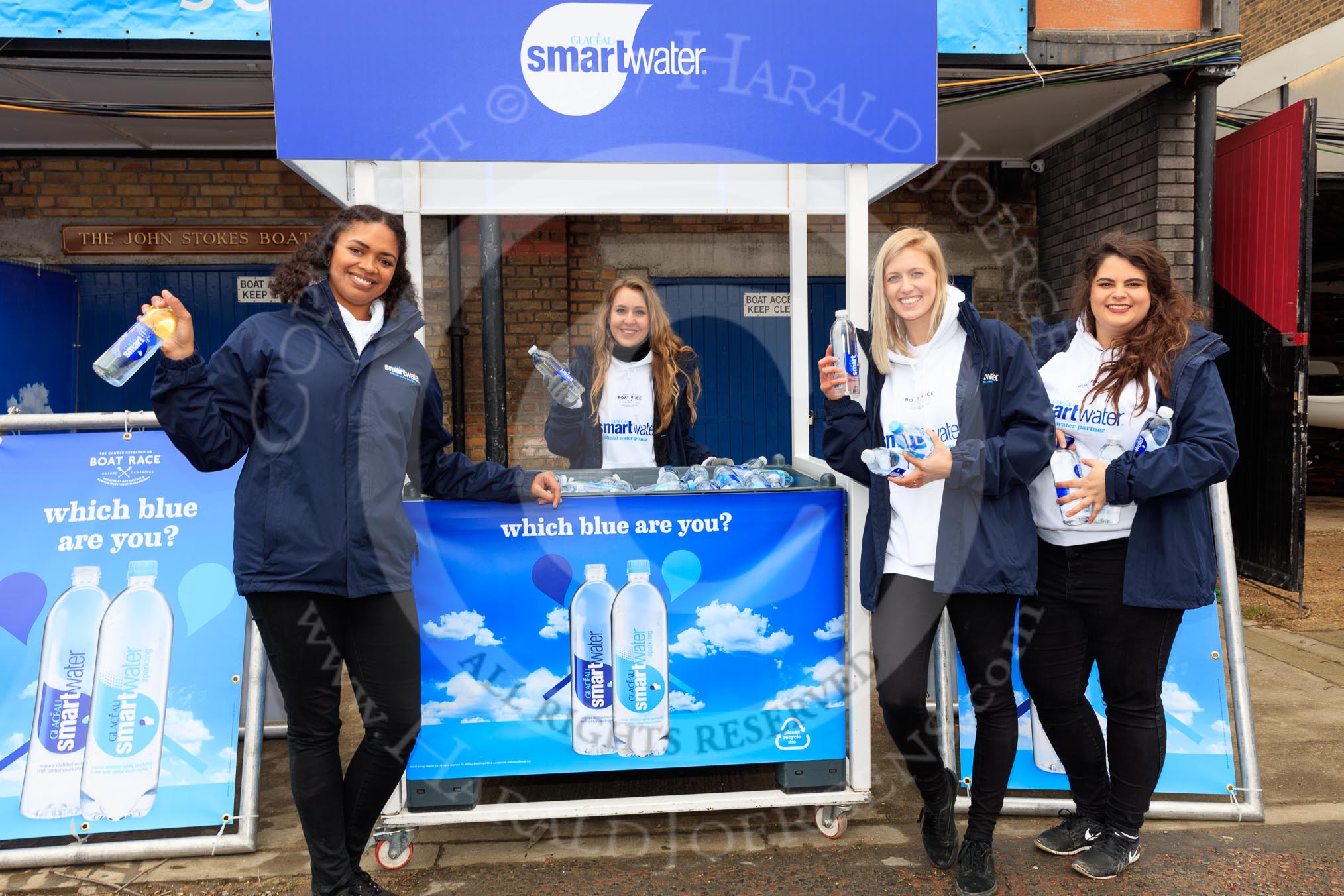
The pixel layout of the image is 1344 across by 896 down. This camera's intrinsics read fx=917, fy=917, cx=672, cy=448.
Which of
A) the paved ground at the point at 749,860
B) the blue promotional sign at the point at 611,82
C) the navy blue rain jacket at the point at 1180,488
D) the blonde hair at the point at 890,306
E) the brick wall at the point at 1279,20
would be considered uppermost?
the brick wall at the point at 1279,20

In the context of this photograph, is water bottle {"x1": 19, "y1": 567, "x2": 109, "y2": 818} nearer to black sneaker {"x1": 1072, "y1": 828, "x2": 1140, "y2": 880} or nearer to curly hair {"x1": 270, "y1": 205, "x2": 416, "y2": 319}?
curly hair {"x1": 270, "y1": 205, "x2": 416, "y2": 319}

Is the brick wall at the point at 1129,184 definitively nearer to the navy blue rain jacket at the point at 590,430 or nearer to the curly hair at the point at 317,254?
the navy blue rain jacket at the point at 590,430

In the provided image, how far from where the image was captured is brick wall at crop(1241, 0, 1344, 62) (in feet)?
34.6

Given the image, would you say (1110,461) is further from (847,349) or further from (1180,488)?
(847,349)

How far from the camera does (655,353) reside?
380cm

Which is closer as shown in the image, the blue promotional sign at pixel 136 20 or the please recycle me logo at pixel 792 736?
the please recycle me logo at pixel 792 736

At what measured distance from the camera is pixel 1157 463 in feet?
8.08

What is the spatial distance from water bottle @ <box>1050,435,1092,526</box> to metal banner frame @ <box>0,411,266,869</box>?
2604 mm

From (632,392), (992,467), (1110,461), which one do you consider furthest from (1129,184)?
(992,467)

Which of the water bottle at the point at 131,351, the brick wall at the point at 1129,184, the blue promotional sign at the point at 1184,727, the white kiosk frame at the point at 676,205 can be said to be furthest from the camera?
the brick wall at the point at 1129,184

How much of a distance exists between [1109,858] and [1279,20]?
12647 millimetres

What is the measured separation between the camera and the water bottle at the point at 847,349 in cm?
273

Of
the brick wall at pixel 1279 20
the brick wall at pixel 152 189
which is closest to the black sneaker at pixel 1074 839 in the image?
the brick wall at pixel 152 189

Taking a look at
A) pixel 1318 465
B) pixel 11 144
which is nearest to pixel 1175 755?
pixel 11 144
